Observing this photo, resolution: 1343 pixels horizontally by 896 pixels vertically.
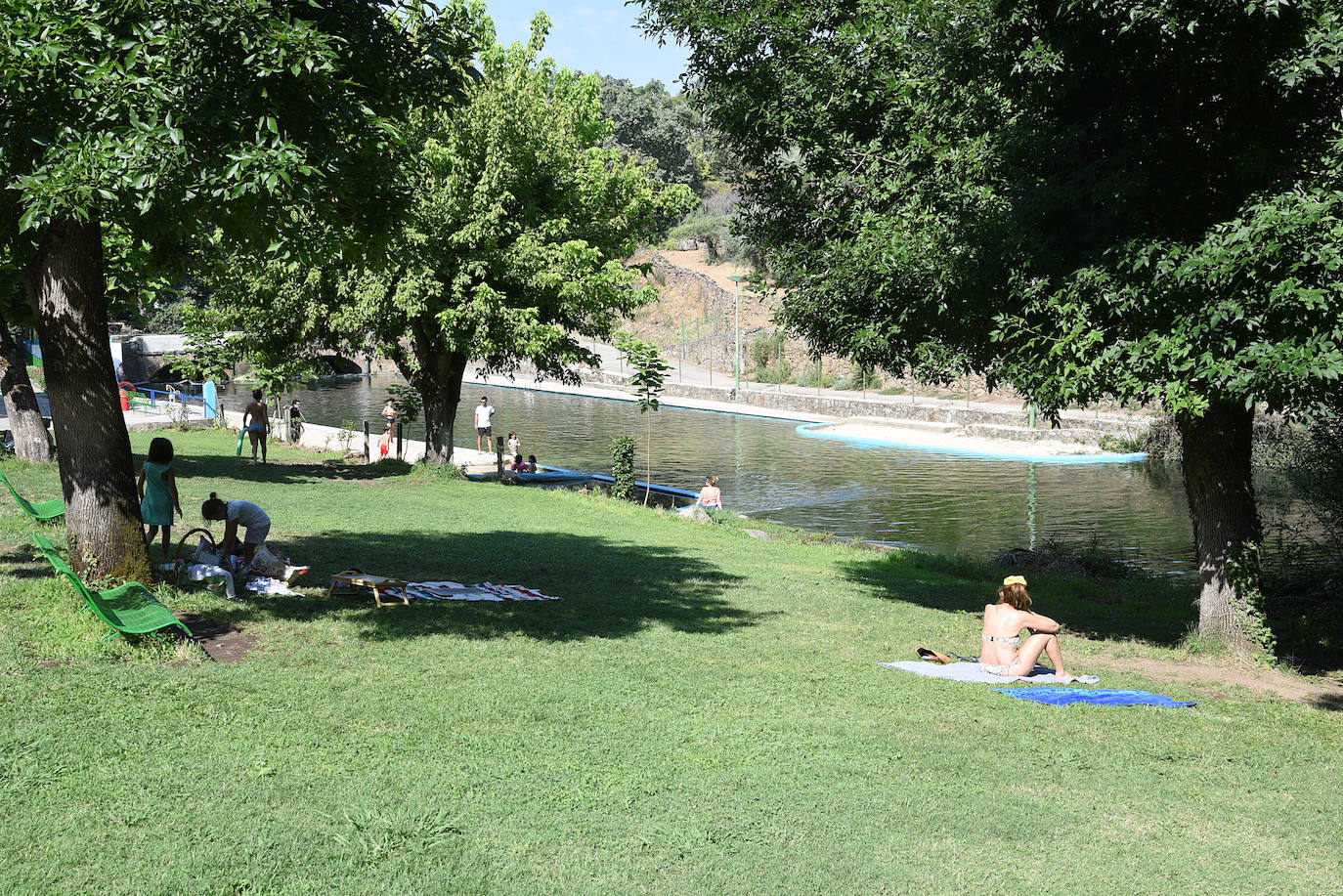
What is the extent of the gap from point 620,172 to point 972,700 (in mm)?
18871

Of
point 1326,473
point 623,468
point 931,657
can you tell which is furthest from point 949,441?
point 931,657

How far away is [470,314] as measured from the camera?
71.1ft

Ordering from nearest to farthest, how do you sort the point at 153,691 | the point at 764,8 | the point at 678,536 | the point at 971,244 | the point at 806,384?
the point at 153,691, the point at 971,244, the point at 764,8, the point at 678,536, the point at 806,384

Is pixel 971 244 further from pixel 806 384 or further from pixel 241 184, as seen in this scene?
pixel 806 384

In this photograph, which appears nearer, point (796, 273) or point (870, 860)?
point (870, 860)

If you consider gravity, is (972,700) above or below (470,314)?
below

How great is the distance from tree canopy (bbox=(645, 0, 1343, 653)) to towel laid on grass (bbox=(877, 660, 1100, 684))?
2.37 meters

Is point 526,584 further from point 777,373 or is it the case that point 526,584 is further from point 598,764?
point 777,373

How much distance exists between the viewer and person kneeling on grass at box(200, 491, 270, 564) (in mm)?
10094

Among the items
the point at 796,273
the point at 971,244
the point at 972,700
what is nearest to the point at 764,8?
the point at 796,273

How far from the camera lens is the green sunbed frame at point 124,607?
682 centimetres

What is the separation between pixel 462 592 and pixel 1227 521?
769cm

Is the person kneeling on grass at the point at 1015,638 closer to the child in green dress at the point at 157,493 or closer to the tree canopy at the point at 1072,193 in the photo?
the tree canopy at the point at 1072,193

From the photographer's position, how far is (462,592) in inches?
409
